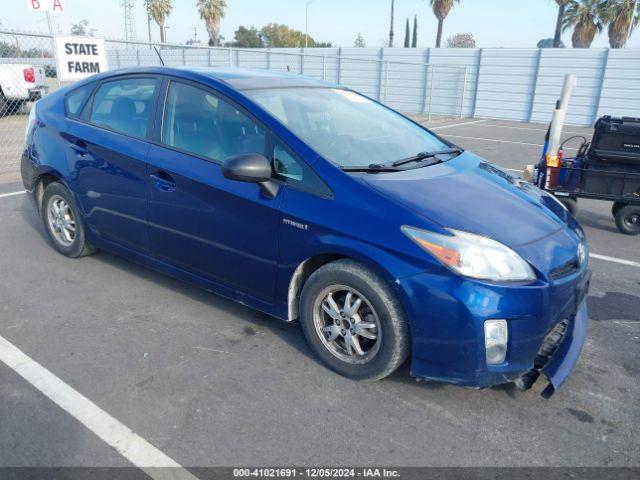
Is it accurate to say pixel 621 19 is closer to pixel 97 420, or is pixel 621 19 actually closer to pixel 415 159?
pixel 415 159

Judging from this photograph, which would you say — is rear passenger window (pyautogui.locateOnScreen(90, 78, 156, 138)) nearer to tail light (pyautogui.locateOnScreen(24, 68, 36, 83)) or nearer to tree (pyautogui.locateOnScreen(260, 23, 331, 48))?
tail light (pyautogui.locateOnScreen(24, 68, 36, 83))

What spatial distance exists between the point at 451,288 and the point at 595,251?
11.9ft

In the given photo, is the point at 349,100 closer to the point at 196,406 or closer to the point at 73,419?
the point at 196,406

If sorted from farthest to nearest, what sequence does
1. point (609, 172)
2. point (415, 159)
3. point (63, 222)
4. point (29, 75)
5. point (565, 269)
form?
point (29, 75)
point (609, 172)
point (63, 222)
point (415, 159)
point (565, 269)

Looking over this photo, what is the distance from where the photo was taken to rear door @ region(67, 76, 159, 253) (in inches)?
144

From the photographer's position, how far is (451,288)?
2.47 m

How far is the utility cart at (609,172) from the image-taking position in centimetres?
563

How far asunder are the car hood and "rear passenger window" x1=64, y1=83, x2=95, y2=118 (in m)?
2.66

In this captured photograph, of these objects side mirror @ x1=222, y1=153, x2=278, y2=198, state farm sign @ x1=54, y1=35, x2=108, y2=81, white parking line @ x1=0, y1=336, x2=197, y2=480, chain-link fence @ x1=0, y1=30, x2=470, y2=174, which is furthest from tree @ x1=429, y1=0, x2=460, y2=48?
white parking line @ x1=0, y1=336, x2=197, y2=480

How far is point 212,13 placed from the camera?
42.8 m

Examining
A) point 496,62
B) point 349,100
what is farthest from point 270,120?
point 496,62

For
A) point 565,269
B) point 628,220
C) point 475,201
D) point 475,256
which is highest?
point 475,201

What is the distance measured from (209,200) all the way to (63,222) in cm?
199

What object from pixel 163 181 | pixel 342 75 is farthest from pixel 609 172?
pixel 342 75
